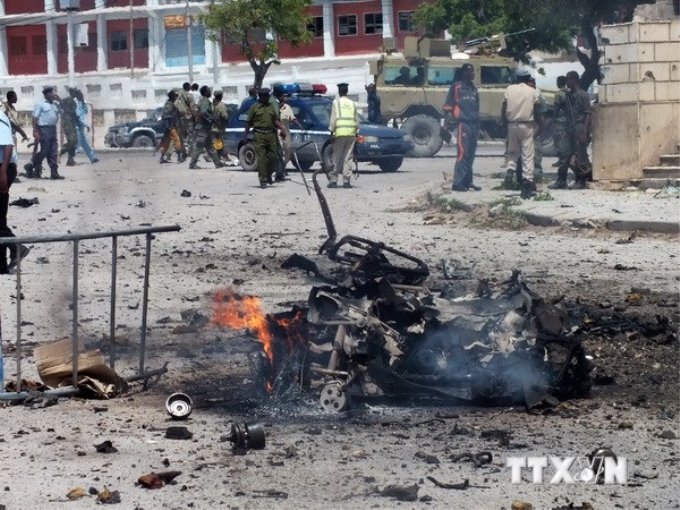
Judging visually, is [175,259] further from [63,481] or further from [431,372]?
[63,481]

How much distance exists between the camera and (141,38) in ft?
203

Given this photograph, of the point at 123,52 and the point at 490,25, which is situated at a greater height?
the point at 123,52

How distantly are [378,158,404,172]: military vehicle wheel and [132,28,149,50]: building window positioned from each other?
34.9 metres

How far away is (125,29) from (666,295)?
5123 cm

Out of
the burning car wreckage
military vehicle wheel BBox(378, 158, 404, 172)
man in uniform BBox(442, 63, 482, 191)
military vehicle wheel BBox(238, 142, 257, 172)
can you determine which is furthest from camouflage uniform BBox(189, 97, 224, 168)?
the burning car wreckage

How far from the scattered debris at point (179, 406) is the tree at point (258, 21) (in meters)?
38.9

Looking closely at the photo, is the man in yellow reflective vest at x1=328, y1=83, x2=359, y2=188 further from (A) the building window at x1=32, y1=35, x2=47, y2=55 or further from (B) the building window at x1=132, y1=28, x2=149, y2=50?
(B) the building window at x1=132, y1=28, x2=149, y2=50

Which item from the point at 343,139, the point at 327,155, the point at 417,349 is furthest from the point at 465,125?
the point at 417,349

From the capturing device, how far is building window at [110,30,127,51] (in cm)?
5714

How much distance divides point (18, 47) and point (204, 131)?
1435 inches

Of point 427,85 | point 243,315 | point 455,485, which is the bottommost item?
point 455,485

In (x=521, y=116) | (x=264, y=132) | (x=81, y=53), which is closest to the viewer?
(x=521, y=116)

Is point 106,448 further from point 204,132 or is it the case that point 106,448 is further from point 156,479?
point 204,132

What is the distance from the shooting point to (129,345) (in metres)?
8.52
